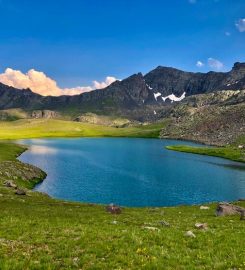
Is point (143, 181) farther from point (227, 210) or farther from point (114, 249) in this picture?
point (114, 249)

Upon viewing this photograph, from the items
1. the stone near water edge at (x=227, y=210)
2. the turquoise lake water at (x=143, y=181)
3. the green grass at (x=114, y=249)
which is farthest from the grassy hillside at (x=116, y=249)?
the turquoise lake water at (x=143, y=181)

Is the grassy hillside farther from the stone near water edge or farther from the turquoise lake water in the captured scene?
the turquoise lake water

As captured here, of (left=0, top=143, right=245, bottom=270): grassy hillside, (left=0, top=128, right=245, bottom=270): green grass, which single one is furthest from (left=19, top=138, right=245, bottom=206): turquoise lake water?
(left=0, top=143, right=245, bottom=270): grassy hillside

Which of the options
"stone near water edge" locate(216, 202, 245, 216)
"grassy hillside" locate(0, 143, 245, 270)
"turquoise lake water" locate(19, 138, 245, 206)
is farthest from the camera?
"turquoise lake water" locate(19, 138, 245, 206)

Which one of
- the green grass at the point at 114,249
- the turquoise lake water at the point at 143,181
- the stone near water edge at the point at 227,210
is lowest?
the turquoise lake water at the point at 143,181

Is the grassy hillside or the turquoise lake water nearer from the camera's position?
the grassy hillside

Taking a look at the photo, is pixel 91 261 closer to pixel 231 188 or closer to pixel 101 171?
pixel 231 188

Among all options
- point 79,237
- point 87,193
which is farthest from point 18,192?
point 79,237

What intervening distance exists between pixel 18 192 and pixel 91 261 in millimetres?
53501

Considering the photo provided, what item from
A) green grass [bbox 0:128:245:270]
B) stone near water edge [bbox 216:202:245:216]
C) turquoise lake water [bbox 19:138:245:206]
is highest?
green grass [bbox 0:128:245:270]

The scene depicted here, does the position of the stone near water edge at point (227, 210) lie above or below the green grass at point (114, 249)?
below

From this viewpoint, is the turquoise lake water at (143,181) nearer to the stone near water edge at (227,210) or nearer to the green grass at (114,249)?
the stone near water edge at (227,210)

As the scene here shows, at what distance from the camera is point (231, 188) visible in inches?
4532

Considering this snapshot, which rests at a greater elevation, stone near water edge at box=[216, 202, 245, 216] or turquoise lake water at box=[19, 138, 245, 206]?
stone near water edge at box=[216, 202, 245, 216]
